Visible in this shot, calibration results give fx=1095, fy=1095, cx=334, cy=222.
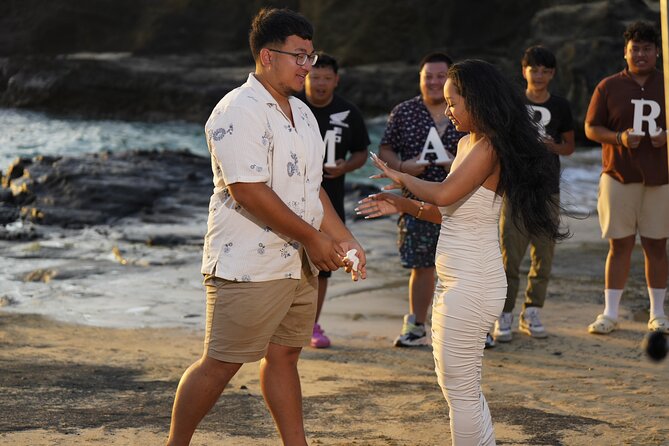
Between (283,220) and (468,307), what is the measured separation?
0.78m

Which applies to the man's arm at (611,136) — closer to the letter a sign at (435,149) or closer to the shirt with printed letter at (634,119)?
the shirt with printed letter at (634,119)

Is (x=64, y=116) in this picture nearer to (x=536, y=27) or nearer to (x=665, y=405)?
(x=536, y=27)

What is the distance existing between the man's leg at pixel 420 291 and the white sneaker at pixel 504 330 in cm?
47

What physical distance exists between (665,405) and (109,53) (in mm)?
45395

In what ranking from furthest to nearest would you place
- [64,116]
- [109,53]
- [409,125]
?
[109,53], [64,116], [409,125]

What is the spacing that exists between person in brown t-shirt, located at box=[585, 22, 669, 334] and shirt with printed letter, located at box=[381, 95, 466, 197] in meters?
1.04

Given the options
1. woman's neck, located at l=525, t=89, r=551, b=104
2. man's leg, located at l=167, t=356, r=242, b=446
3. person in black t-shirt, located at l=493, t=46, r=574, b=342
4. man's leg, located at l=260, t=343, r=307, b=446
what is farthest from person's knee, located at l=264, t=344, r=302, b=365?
woman's neck, located at l=525, t=89, r=551, b=104

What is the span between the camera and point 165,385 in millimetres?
5695

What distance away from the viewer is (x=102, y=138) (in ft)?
103

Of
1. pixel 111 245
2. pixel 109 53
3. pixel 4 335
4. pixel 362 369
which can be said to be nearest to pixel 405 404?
pixel 362 369

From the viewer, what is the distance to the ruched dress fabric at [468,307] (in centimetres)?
412

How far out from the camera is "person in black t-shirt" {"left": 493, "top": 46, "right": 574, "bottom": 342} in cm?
692

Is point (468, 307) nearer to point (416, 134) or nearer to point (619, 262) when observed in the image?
point (416, 134)

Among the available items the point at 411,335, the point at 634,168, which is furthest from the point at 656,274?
the point at 411,335
